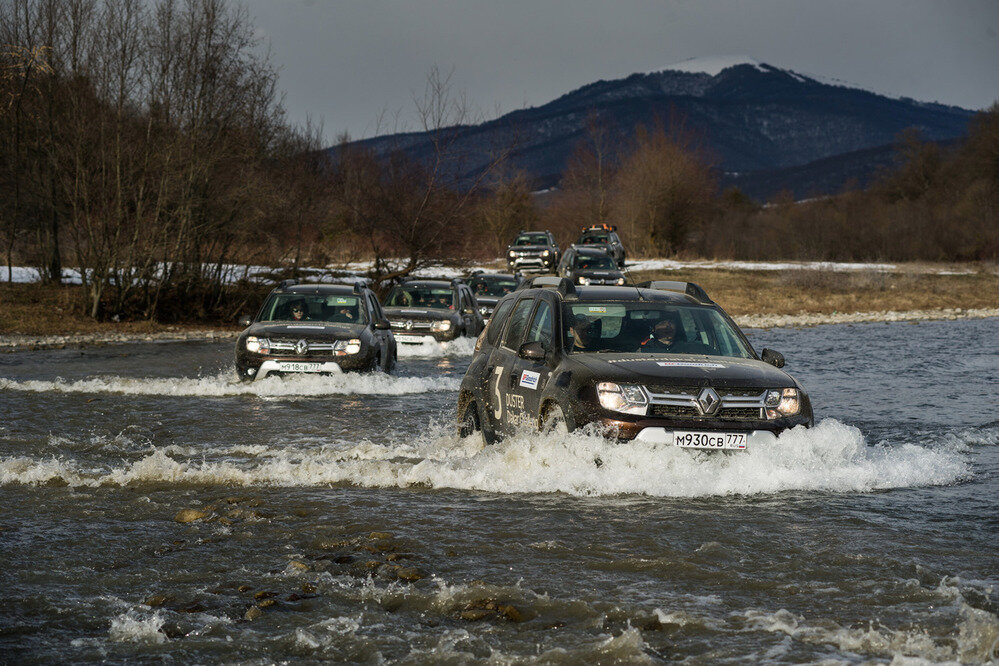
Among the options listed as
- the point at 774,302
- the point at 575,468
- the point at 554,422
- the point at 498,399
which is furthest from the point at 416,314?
the point at 774,302

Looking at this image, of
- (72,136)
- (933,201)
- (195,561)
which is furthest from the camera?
(933,201)

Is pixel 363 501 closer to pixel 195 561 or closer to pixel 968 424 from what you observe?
pixel 195 561

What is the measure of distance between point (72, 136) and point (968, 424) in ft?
75.1

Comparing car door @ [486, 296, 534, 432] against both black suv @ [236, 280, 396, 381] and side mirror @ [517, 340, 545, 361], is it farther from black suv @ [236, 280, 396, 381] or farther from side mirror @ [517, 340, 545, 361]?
black suv @ [236, 280, 396, 381]

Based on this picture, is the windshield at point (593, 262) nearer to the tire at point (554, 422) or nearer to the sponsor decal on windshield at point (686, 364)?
the sponsor decal on windshield at point (686, 364)

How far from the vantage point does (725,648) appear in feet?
16.4

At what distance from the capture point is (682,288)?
10.4 meters

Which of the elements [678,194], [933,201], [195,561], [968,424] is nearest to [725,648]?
[195,561]

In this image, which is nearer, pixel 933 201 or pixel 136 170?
pixel 136 170

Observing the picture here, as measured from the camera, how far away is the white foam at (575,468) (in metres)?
8.34

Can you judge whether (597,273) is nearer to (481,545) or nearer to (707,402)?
(707,402)

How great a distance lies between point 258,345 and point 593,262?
928 inches

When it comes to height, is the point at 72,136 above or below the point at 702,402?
above

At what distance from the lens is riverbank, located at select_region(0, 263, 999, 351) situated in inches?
1104
